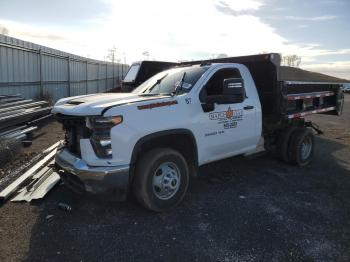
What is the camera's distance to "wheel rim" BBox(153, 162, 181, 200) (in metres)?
4.48

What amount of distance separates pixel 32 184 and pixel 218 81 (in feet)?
11.1

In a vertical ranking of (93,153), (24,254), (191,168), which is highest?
(93,153)

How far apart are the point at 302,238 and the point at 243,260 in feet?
3.00

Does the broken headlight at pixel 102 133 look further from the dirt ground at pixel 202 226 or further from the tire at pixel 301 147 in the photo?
the tire at pixel 301 147

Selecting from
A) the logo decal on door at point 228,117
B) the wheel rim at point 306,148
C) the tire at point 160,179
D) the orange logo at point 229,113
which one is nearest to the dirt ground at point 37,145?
the tire at point 160,179

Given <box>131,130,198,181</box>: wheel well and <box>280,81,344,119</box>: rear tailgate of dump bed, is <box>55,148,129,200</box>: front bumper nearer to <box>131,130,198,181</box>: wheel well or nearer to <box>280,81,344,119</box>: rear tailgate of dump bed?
<box>131,130,198,181</box>: wheel well

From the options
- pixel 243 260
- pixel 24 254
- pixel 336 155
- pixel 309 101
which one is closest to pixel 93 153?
pixel 24 254

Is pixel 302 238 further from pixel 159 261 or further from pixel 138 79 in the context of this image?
pixel 138 79

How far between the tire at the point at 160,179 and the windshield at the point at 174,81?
1.03m

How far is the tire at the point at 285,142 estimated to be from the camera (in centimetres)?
689

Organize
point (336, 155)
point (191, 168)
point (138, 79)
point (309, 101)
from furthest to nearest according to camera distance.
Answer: point (138, 79), point (336, 155), point (309, 101), point (191, 168)

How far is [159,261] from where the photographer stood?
3.42 m

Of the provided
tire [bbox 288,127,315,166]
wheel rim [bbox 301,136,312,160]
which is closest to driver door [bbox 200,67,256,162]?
tire [bbox 288,127,315,166]

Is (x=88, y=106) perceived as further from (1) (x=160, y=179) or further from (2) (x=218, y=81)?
(2) (x=218, y=81)
